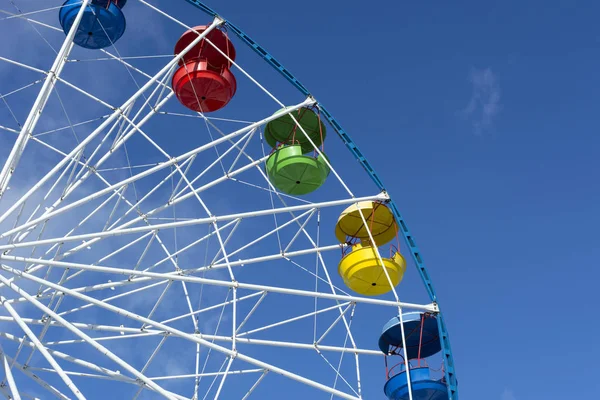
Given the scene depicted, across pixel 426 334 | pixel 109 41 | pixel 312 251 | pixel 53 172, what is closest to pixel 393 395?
pixel 426 334

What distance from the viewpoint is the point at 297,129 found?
17344 mm

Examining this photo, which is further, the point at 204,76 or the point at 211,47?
the point at 211,47

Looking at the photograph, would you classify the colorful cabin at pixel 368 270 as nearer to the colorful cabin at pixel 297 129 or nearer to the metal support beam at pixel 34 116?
the colorful cabin at pixel 297 129

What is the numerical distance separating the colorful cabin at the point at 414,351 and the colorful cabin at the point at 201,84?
6109 mm

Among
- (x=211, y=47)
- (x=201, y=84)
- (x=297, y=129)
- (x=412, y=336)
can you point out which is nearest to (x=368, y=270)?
(x=412, y=336)

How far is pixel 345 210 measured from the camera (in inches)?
656

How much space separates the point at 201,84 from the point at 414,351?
291 inches

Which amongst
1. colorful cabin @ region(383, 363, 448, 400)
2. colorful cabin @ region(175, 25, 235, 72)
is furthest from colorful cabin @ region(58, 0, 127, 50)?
colorful cabin @ region(383, 363, 448, 400)

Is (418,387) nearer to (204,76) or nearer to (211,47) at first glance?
(204,76)

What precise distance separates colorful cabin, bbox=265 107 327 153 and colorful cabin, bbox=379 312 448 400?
4413 millimetres

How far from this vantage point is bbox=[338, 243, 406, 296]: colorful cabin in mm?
14641

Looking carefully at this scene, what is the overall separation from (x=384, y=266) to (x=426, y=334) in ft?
7.52

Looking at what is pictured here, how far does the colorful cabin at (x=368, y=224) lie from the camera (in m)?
16.1

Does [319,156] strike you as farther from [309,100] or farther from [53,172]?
[53,172]
